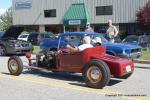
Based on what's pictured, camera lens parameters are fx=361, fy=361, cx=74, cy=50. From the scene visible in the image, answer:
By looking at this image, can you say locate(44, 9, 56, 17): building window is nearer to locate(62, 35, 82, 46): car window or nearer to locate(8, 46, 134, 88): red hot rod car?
locate(62, 35, 82, 46): car window

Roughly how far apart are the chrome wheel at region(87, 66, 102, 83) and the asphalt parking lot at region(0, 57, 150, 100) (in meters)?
0.28

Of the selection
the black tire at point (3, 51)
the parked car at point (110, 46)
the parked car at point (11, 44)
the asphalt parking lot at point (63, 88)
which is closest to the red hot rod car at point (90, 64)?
the asphalt parking lot at point (63, 88)

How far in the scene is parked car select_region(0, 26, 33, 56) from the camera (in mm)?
18989

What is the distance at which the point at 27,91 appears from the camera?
873 cm

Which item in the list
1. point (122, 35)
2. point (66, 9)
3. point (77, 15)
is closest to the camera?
point (122, 35)

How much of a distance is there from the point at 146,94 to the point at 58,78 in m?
3.25

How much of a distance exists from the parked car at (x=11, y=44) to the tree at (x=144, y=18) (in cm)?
2173

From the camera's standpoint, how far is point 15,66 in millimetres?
11227

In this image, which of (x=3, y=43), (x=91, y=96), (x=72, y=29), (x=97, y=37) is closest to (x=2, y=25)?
(x=72, y=29)

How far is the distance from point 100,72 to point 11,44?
11.0m

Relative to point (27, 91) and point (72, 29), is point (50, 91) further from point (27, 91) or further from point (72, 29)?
point (72, 29)

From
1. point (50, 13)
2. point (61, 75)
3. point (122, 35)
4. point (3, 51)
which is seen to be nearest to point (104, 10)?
point (122, 35)

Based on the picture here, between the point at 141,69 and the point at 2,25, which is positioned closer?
the point at 141,69

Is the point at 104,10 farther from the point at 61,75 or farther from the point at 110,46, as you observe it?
the point at 61,75
